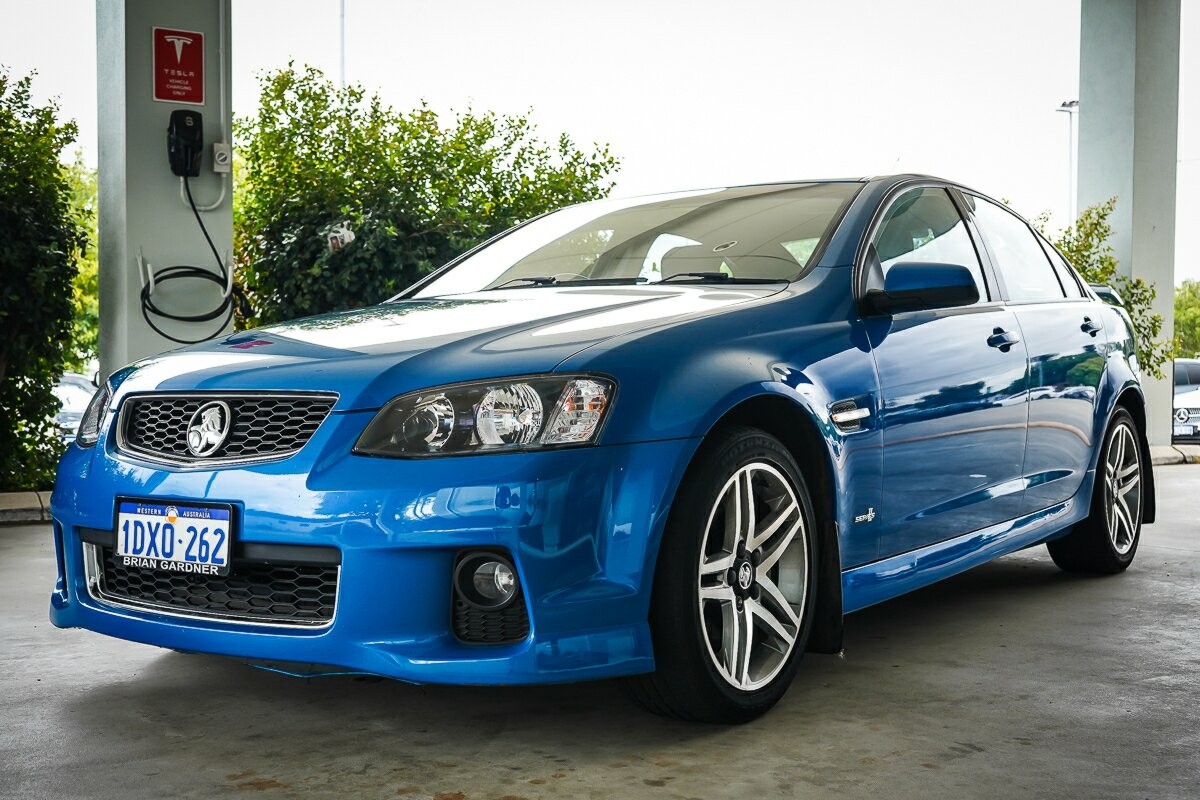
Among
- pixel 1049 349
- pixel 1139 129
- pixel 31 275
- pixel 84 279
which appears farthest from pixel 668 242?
pixel 84 279

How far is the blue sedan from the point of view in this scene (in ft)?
8.19

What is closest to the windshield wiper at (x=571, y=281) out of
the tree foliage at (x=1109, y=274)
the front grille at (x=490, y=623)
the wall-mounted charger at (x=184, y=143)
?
the front grille at (x=490, y=623)

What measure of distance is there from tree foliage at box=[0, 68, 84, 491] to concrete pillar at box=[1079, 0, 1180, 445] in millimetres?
8928

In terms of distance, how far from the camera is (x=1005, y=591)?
470 cm

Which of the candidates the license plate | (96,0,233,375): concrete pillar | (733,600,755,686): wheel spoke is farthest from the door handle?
(96,0,233,375): concrete pillar

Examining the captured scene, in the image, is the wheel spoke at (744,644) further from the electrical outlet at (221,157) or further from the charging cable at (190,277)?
the electrical outlet at (221,157)

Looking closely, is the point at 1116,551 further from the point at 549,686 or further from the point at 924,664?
the point at 549,686

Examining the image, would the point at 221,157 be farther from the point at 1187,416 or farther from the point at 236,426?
the point at 1187,416

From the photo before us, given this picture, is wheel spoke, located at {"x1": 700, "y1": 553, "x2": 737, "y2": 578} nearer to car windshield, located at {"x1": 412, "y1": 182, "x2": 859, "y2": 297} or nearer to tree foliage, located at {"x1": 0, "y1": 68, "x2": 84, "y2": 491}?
car windshield, located at {"x1": 412, "y1": 182, "x2": 859, "y2": 297}

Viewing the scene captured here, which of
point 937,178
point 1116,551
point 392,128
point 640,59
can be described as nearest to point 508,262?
point 937,178

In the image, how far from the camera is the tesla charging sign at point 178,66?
7.09 m

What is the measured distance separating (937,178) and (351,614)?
2.53m

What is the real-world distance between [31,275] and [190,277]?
2.77 feet

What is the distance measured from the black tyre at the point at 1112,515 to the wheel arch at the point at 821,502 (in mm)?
2061
